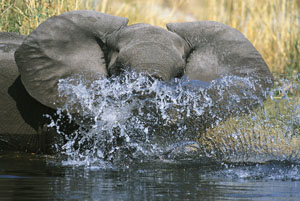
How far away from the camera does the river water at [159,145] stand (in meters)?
4.17

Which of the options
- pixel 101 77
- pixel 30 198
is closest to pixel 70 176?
pixel 30 198

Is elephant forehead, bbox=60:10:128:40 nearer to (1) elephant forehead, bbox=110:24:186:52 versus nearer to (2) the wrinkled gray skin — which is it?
(1) elephant forehead, bbox=110:24:186:52

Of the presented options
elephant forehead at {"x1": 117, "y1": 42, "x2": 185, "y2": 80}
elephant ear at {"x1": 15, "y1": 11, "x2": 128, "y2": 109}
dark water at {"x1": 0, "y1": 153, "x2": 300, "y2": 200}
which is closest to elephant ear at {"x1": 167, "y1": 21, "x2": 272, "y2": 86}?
elephant forehead at {"x1": 117, "y1": 42, "x2": 185, "y2": 80}

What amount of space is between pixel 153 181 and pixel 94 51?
5.78 feet

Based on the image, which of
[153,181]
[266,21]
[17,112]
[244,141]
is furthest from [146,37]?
[266,21]

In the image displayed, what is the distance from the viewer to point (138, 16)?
37.4 ft

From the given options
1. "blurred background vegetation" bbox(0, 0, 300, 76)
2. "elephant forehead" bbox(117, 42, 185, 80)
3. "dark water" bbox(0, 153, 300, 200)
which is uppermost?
"blurred background vegetation" bbox(0, 0, 300, 76)

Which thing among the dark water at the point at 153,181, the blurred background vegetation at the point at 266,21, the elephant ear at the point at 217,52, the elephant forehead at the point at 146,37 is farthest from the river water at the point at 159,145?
the blurred background vegetation at the point at 266,21

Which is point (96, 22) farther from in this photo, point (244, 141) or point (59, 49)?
point (244, 141)

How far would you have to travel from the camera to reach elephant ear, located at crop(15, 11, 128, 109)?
5.71 m

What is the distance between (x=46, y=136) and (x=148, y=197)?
2398 mm

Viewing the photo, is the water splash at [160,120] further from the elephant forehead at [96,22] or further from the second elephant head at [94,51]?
the elephant forehead at [96,22]

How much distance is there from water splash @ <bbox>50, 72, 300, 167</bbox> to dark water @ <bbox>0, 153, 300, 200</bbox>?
273 millimetres

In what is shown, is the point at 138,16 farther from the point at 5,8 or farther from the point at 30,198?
the point at 30,198
